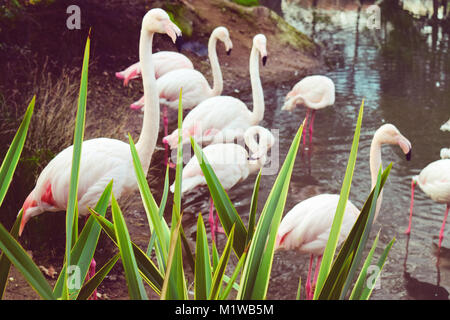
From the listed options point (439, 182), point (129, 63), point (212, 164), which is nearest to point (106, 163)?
point (212, 164)

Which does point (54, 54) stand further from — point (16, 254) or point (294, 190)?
point (16, 254)

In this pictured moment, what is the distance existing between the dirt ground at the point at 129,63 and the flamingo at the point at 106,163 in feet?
1.04

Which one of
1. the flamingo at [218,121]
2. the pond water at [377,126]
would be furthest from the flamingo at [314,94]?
the flamingo at [218,121]

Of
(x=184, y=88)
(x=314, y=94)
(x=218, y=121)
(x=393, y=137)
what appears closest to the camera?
(x=393, y=137)

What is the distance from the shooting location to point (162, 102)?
644cm

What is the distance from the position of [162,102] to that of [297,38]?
5.58m

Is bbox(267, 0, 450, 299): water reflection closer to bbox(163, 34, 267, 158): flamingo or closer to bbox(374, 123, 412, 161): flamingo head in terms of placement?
bbox(163, 34, 267, 158): flamingo

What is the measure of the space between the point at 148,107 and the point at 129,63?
5238 mm

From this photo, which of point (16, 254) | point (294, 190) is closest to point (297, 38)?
point (294, 190)

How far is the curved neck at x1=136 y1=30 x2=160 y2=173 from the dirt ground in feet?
2.66

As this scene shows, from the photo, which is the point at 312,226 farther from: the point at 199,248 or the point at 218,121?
the point at 199,248

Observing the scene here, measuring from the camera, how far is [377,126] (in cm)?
717

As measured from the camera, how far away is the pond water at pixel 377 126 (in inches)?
166

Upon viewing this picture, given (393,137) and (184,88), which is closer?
(393,137)
